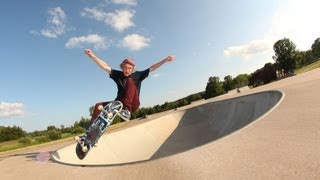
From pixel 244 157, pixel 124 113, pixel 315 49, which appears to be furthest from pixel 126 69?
pixel 315 49

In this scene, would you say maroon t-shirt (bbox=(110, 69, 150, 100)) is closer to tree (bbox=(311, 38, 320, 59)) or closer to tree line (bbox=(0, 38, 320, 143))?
tree line (bbox=(0, 38, 320, 143))

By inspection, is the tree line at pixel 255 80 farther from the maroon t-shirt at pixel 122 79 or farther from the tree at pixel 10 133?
the maroon t-shirt at pixel 122 79

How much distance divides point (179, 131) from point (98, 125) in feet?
43.7

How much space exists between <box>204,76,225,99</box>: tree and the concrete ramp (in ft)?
157

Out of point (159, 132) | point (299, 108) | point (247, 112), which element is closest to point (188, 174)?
point (299, 108)

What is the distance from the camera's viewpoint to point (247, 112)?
1742 centimetres

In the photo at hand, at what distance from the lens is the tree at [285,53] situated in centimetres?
6353

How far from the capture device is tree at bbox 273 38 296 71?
2501 inches

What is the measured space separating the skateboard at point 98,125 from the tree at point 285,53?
62.2 meters

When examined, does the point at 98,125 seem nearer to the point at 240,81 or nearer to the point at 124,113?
the point at 124,113

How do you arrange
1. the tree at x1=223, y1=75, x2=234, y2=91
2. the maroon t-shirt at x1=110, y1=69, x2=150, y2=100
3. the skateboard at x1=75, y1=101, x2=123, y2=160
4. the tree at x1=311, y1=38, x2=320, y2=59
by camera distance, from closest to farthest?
the skateboard at x1=75, y1=101, x2=123, y2=160
the maroon t-shirt at x1=110, y1=69, x2=150, y2=100
the tree at x1=223, y1=75, x2=234, y2=91
the tree at x1=311, y1=38, x2=320, y2=59

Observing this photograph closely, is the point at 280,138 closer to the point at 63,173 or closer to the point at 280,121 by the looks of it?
the point at 280,121

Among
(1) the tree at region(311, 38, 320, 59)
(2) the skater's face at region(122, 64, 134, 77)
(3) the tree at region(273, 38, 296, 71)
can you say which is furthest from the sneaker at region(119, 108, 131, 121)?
(1) the tree at region(311, 38, 320, 59)

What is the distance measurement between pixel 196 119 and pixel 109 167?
1466 centimetres
